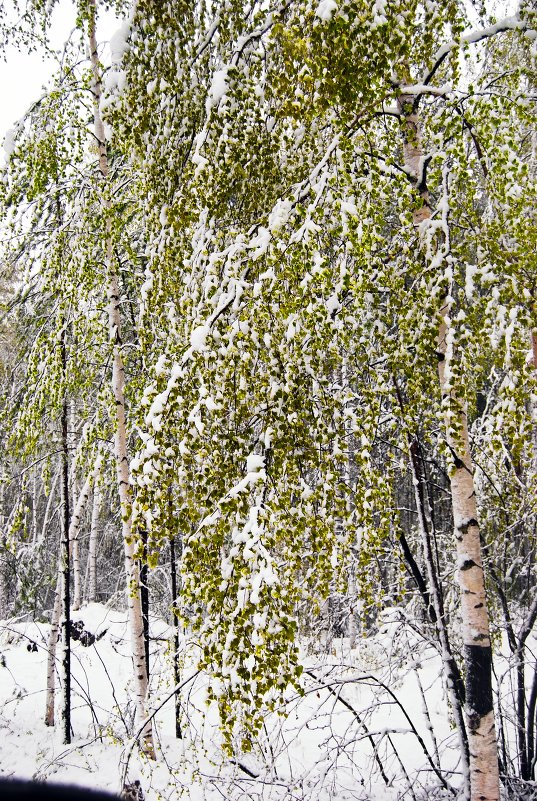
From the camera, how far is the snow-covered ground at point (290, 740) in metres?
4.09

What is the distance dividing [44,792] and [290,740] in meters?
5.77

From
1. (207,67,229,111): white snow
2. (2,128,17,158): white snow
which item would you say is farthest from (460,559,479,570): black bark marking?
(2,128,17,158): white snow

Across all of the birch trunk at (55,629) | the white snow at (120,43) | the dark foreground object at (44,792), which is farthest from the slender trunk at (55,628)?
the dark foreground object at (44,792)

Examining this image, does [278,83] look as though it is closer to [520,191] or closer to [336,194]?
[336,194]

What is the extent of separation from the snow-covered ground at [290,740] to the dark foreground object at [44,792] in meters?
3.66

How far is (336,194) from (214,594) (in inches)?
69.5

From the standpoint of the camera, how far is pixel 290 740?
541 centimetres

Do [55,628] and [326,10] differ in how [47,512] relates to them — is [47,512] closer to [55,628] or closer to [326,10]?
[55,628]

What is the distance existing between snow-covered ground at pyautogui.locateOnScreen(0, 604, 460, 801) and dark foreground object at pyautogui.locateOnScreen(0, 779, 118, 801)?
3.66 m

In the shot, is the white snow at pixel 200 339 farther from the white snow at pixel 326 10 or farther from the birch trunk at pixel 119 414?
the birch trunk at pixel 119 414

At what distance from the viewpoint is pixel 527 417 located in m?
2.61

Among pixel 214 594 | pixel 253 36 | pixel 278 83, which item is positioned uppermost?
pixel 253 36

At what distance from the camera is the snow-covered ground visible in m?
4.09

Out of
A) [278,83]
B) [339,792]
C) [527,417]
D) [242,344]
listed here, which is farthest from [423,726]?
[278,83]
